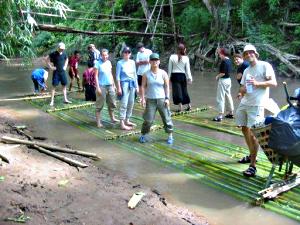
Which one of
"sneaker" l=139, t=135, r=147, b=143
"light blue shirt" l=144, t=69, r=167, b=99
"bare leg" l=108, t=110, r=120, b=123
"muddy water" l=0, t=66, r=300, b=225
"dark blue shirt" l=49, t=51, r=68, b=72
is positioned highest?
"dark blue shirt" l=49, t=51, r=68, b=72

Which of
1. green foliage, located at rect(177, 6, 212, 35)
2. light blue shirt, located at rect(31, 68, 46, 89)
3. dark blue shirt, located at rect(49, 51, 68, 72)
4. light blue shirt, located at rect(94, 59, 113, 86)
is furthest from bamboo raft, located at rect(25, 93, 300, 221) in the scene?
green foliage, located at rect(177, 6, 212, 35)

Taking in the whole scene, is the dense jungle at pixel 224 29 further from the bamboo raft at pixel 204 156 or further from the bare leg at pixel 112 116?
the bamboo raft at pixel 204 156

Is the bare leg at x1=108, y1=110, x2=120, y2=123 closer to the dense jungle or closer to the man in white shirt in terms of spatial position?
the man in white shirt

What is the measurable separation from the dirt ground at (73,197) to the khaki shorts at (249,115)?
1.63 m

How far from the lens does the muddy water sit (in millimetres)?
5012

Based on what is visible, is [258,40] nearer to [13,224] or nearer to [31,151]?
[31,151]

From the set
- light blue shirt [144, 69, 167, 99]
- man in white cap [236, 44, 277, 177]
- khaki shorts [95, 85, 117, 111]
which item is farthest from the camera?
khaki shorts [95, 85, 117, 111]

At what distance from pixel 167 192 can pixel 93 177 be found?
1.13 meters

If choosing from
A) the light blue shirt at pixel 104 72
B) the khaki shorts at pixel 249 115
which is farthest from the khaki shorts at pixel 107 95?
the khaki shorts at pixel 249 115

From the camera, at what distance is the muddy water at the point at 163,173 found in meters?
5.01

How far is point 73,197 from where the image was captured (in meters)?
5.27

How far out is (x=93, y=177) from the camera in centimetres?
613

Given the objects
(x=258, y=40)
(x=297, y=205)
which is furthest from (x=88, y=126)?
(x=258, y=40)

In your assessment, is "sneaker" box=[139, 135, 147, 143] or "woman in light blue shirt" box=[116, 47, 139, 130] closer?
"sneaker" box=[139, 135, 147, 143]
